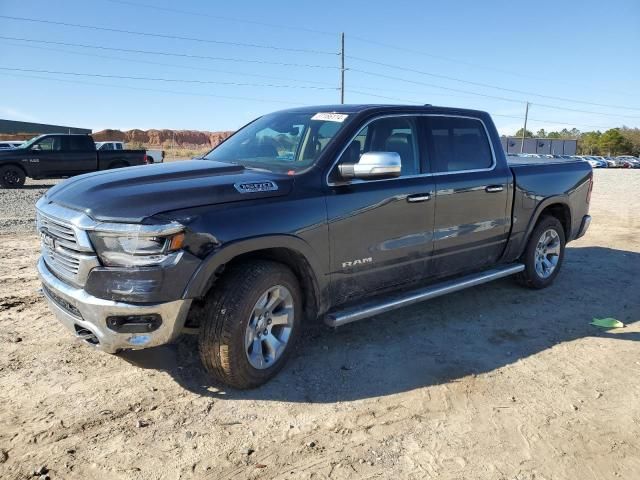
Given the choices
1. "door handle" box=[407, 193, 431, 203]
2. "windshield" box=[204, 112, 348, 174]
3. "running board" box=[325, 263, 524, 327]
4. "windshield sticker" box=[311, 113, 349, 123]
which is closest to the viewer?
"running board" box=[325, 263, 524, 327]

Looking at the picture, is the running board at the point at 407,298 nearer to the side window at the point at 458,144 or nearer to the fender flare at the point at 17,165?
the side window at the point at 458,144

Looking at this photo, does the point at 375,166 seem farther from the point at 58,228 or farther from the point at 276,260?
the point at 58,228

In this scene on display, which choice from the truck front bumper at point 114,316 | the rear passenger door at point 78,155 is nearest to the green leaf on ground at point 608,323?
the truck front bumper at point 114,316

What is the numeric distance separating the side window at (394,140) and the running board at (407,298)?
1036 millimetres

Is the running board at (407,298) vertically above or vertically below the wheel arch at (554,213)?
below

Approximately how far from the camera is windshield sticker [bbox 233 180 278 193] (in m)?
3.31

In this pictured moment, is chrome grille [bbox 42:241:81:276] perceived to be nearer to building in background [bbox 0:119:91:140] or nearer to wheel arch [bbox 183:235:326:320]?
wheel arch [bbox 183:235:326:320]

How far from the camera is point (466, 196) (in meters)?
4.72

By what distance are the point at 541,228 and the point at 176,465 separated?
15.4 ft

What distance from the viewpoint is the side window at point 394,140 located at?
4102mm

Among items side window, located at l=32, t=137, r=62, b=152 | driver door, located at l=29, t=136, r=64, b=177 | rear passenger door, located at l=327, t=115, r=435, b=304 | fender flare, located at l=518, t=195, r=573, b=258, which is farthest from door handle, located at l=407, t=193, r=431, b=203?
side window, located at l=32, t=137, r=62, b=152

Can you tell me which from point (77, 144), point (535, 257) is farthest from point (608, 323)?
point (77, 144)

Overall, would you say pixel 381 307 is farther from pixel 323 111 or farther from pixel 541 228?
pixel 541 228

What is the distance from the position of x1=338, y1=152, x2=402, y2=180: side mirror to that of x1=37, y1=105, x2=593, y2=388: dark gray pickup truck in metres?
0.01
